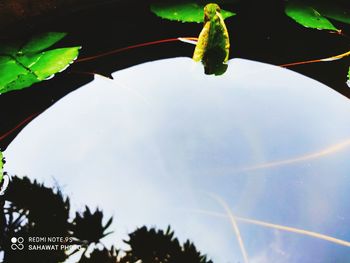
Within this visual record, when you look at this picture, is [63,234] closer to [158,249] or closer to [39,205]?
[39,205]

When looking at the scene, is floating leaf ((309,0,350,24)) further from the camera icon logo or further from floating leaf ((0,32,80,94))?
the camera icon logo

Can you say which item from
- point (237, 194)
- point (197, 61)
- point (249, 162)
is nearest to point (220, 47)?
point (197, 61)

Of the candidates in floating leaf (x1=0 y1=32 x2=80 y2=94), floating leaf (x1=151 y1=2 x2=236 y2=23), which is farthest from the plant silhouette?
floating leaf (x1=151 y1=2 x2=236 y2=23)

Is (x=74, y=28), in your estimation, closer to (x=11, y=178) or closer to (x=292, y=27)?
(x=11, y=178)

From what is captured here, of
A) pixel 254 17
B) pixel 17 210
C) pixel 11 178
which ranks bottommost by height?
pixel 17 210

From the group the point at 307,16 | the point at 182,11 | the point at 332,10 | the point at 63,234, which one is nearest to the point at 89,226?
the point at 63,234
